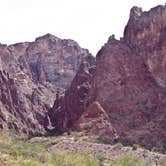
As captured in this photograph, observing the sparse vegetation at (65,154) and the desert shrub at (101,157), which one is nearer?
the sparse vegetation at (65,154)

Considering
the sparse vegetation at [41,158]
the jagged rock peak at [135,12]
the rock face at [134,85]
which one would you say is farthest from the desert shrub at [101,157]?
the jagged rock peak at [135,12]

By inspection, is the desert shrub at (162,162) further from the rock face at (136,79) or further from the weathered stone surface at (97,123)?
the weathered stone surface at (97,123)

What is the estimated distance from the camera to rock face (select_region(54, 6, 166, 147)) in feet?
441

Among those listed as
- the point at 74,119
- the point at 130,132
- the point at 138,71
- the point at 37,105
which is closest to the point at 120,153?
the point at 130,132

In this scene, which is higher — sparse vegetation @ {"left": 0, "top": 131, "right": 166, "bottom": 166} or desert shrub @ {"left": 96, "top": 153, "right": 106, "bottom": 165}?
sparse vegetation @ {"left": 0, "top": 131, "right": 166, "bottom": 166}

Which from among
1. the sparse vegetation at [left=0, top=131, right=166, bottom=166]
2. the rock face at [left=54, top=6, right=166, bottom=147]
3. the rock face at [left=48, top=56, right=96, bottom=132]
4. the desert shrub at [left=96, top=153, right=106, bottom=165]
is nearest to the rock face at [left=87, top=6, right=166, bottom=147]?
the rock face at [left=54, top=6, right=166, bottom=147]

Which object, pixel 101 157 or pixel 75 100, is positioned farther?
pixel 75 100

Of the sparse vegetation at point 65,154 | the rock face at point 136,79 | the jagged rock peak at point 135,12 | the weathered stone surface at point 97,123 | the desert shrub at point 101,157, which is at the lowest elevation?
the desert shrub at point 101,157

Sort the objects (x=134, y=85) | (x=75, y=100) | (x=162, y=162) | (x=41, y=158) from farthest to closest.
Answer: (x=75, y=100)
(x=134, y=85)
(x=162, y=162)
(x=41, y=158)

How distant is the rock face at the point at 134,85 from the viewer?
134m

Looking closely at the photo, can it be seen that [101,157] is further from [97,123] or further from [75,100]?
[75,100]

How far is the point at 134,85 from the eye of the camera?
14738 cm

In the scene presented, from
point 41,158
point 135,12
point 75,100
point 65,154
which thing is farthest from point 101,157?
point 75,100

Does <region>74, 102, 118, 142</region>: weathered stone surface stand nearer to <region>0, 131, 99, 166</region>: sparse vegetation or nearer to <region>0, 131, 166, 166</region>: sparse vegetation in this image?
<region>0, 131, 166, 166</region>: sparse vegetation
